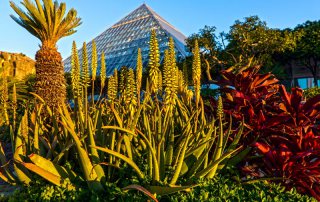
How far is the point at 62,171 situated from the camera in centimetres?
321

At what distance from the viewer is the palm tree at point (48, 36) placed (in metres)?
10.5

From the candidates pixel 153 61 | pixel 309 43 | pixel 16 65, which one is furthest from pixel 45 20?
pixel 309 43

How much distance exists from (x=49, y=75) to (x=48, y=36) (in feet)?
5.20

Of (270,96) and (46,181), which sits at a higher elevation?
(270,96)

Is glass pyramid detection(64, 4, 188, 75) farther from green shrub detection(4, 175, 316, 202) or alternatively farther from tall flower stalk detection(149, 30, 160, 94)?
green shrub detection(4, 175, 316, 202)

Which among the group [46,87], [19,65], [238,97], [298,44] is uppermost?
[298,44]

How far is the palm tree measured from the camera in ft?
34.5

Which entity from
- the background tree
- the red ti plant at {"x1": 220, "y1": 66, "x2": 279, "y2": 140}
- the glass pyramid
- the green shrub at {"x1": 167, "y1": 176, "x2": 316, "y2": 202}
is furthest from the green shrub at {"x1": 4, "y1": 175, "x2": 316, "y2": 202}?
the glass pyramid

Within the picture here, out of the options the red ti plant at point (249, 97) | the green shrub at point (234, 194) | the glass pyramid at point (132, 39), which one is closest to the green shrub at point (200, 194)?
the green shrub at point (234, 194)

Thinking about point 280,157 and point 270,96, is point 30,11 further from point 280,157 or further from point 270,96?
point 280,157

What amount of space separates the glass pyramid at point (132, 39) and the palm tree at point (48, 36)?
1293 inches

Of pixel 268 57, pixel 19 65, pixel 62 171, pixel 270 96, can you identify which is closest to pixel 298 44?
pixel 268 57

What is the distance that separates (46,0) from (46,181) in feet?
31.0

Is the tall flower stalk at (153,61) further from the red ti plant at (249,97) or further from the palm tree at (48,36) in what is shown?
the palm tree at (48,36)
